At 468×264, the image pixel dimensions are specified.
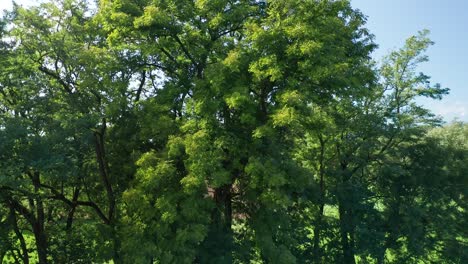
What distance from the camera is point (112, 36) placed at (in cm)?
1404

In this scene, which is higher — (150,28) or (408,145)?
(150,28)

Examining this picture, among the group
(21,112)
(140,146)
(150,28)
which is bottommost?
(140,146)

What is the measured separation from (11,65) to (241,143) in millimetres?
7769

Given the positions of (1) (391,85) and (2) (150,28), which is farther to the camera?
(1) (391,85)

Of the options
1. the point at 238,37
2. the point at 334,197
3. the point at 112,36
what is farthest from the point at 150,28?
the point at 334,197

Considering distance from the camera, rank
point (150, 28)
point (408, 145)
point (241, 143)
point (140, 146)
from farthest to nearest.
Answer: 1. point (408, 145)
2. point (140, 146)
3. point (150, 28)
4. point (241, 143)

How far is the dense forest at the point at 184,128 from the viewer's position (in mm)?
11891

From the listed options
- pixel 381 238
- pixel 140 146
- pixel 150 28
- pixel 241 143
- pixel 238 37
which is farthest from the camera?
pixel 381 238

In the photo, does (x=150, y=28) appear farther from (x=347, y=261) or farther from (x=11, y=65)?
(x=347, y=261)

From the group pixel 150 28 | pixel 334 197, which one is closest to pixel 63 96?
pixel 150 28

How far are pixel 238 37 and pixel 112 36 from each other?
477cm

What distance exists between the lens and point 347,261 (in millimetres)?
19922

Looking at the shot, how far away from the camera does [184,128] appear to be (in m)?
12.8

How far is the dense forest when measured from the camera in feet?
39.0
